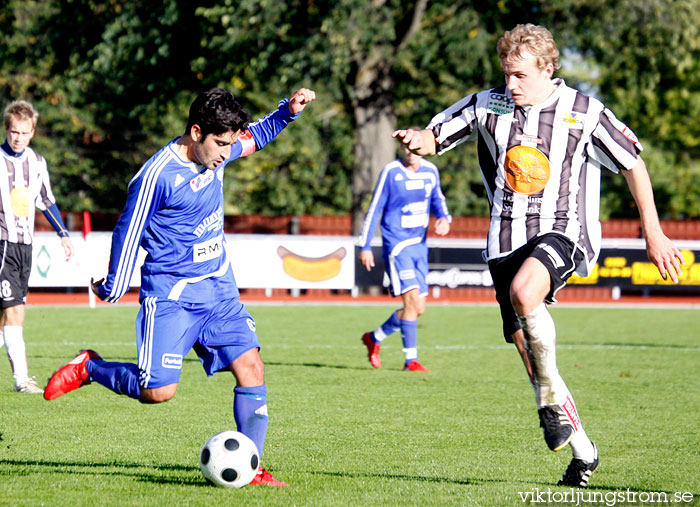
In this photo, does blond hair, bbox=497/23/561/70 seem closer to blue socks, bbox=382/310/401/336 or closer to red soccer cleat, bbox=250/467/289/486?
red soccer cleat, bbox=250/467/289/486

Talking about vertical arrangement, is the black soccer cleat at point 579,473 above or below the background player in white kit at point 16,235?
below

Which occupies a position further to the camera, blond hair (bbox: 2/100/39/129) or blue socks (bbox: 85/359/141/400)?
blond hair (bbox: 2/100/39/129)

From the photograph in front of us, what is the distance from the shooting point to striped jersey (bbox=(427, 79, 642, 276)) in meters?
5.01

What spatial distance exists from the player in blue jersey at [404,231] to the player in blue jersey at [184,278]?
534 centimetres

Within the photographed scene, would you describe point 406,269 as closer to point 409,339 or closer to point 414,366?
point 409,339


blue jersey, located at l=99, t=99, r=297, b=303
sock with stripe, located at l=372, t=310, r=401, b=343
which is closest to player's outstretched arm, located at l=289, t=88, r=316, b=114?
blue jersey, located at l=99, t=99, r=297, b=303

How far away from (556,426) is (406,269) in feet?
19.2

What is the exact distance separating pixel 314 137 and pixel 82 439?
24537 millimetres

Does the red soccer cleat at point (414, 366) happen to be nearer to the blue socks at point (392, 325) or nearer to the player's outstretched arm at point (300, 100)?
the blue socks at point (392, 325)

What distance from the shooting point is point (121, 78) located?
79.3ft

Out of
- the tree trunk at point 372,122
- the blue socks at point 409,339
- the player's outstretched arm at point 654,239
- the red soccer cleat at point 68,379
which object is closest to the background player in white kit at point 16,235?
the red soccer cleat at point 68,379

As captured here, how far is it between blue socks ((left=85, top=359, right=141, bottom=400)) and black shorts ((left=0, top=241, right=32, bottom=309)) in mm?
3355

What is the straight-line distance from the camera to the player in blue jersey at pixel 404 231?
411 inches

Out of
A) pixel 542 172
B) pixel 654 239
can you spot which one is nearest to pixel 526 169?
pixel 542 172
